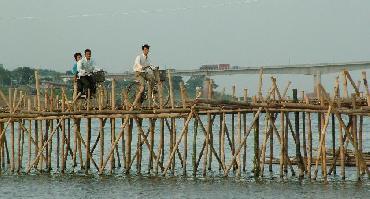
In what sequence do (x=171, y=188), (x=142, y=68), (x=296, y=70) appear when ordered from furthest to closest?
(x=296, y=70), (x=142, y=68), (x=171, y=188)

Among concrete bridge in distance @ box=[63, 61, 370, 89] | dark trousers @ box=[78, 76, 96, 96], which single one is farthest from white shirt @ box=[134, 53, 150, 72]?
concrete bridge in distance @ box=[63, 61, 370, 89]

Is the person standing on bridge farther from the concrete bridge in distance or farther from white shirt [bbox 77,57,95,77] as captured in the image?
the concrete bridge in distance

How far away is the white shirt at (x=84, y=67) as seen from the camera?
124ft

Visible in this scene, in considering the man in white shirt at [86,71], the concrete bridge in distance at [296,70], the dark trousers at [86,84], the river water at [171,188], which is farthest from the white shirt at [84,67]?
the concrete bridge in distance at [296,70]

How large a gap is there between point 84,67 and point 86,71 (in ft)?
0.60

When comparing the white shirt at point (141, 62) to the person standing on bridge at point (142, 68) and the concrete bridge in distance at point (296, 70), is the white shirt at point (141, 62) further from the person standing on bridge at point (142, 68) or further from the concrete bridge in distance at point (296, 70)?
the concrete bridge in distance at point (296, 70)

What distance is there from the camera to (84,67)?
37875 mm

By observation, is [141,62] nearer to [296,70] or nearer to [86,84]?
[86,84]

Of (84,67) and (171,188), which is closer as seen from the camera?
(171,188)

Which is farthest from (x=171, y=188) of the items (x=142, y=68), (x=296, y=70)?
(x=296, y=70)

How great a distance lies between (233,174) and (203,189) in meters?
5.30

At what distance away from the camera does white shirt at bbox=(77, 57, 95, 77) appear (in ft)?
124

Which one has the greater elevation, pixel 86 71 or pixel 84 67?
pixel 84 67

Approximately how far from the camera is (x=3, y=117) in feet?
125
